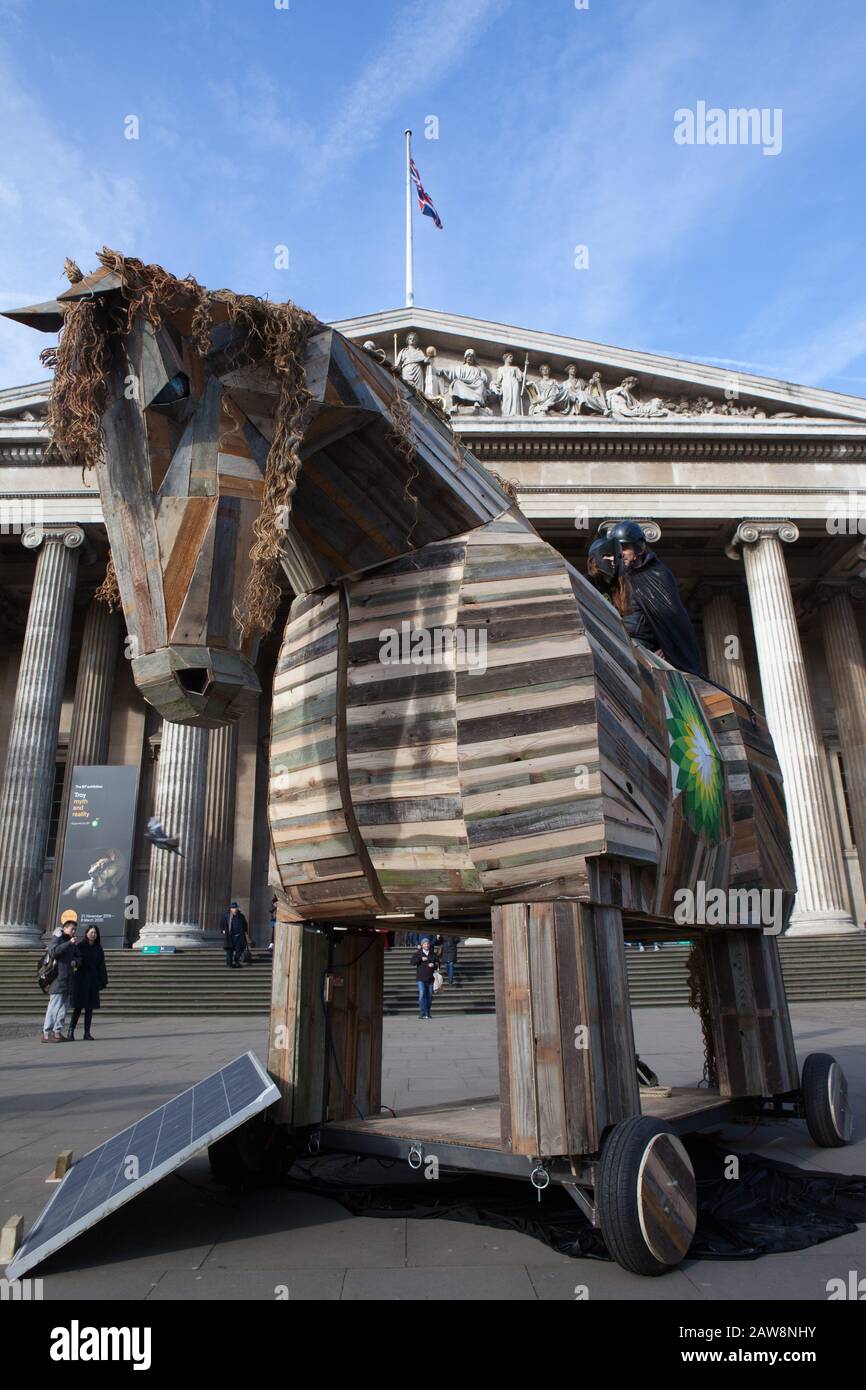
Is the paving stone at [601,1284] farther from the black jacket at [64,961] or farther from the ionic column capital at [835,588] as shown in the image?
the ionic column capital at [835,588]

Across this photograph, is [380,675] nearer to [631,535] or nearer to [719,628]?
[631,535]

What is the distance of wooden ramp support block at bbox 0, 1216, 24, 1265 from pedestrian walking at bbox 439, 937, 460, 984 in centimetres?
1809

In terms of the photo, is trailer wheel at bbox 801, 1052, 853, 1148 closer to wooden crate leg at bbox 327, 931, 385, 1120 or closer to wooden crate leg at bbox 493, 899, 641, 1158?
wooden crate leg at bbox 493, 899, 641, 1158

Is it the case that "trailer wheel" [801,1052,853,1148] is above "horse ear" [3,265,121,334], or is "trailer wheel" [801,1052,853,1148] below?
below

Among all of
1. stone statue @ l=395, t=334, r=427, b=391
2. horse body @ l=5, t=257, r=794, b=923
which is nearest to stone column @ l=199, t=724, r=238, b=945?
stone statue @ l=395, t=334, r=427, b=391

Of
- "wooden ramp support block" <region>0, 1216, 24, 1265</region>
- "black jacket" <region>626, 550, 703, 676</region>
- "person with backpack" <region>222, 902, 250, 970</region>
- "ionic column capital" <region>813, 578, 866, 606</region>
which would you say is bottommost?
"wooden ramp support block" <region>0, 1216, 24, 1265</region>

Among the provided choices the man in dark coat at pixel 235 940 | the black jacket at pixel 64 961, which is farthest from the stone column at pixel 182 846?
the black jacket at pixel 64 961

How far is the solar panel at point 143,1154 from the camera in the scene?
3.59m

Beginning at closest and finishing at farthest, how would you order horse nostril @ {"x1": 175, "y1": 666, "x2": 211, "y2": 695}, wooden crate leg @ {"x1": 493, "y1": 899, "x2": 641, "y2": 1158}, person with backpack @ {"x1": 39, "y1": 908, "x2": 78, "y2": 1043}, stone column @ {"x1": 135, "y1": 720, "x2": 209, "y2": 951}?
1. horse nostril @ {"x1": 175, "y1": 666, "x2": 211, "y2": 695}
2. wooden crate leg @ {"x1": 493, "y1": 899, "x2": 641, "y2": 1158}
3. person with backpack @ {"x1": 39, "y1": 908, "x2": 78, "y2": 1043}
4. stone column @ {"x1": 135, "y1": 720, "x2": 209, "y2": 951}

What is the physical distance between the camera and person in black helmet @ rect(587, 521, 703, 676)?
6332mm

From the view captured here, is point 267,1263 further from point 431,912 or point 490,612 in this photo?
point 490,612

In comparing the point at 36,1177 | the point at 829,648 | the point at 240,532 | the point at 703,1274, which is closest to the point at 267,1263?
the point at 703,1274

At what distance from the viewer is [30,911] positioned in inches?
928

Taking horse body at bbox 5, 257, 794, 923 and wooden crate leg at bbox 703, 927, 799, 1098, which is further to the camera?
wooden crate leg at bbox 703, 927, 799, 1098
